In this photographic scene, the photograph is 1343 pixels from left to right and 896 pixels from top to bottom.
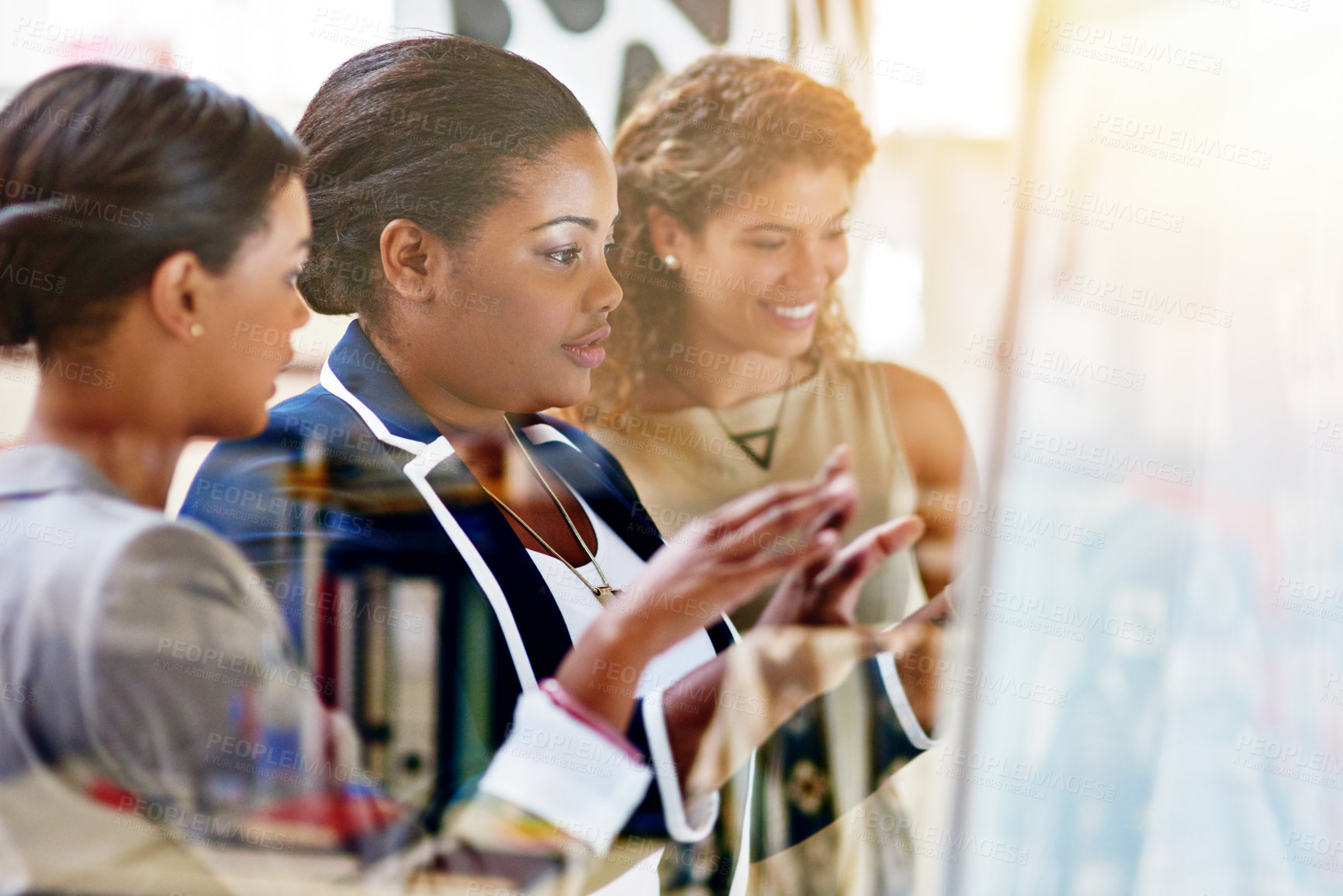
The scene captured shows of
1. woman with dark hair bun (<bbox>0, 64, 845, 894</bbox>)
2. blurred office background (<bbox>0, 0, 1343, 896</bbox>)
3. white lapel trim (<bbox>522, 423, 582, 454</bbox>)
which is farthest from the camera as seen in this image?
blurred office background (<bbox>0, 0, 1343, 896</bbox>)

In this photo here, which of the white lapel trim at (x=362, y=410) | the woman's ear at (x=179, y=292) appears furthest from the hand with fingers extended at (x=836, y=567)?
the woman's ear at (x=179, y=292)

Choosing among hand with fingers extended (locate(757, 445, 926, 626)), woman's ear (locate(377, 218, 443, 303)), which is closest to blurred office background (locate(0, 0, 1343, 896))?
hand with fingers extended (locate(757, 445, 926, 626))

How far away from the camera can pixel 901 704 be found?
39.3 inches

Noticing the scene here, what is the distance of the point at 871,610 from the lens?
958 mm

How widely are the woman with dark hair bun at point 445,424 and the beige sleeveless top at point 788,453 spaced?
0.09m

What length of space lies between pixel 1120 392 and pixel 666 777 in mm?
701

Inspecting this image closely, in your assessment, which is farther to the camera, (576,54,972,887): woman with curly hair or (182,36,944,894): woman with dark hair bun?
(576,54,972,887): woman with curly hair

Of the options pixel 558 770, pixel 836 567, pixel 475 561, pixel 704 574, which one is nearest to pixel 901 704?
pixel 836 567

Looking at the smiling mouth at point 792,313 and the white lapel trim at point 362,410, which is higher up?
the smiling mouth at point 792,313

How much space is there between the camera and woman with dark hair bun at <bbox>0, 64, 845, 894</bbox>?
0.78 meters

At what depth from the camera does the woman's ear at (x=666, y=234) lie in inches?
35.6

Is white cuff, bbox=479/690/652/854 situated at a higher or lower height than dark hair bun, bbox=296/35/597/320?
lower

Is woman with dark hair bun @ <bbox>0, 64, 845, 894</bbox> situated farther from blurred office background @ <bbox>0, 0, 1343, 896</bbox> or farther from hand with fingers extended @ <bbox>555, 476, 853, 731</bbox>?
blurred office background @ <bbox>0, 0, 1343, 896</bbox>

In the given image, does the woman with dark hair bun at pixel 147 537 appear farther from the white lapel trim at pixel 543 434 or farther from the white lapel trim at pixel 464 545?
the white lapel trim at pixel 543 434
